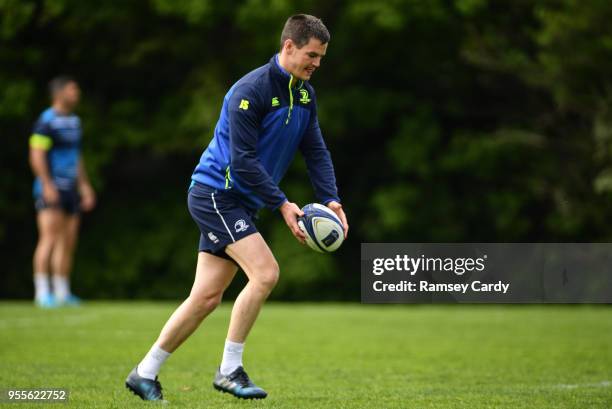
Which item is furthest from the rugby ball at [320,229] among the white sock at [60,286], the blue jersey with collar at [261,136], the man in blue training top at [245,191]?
the white sock at [60,286]

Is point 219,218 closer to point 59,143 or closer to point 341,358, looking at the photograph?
point 341,358

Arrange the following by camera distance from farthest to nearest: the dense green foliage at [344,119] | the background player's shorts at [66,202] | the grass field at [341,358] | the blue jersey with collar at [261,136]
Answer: the dense green foliage at [344,119] → the background player's shorts at [66,202] → the grass field at [341,358] → the blue jersey with collar at [261,136]

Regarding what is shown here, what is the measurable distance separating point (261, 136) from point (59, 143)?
7.46 metres

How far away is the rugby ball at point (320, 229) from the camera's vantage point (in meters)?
5.20

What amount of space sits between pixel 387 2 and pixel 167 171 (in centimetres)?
577

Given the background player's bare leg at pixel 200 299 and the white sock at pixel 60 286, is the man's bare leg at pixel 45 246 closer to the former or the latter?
the white sock at pixel 60 286

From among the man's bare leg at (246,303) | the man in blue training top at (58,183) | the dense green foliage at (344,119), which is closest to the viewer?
the man's bare leg at (246,303)

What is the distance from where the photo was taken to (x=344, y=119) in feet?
61.2

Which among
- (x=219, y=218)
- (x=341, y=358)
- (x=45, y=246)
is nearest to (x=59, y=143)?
(x=45, y=246)

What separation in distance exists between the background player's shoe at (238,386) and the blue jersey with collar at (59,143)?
24.3 feet

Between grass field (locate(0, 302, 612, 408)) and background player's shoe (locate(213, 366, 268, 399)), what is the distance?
0.20 ft

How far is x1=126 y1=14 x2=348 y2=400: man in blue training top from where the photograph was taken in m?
5.21

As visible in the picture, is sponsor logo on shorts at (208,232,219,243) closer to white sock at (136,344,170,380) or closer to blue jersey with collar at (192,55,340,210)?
blue jersey with collar at (192,55,340,210)

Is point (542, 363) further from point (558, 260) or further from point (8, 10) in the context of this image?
point (8, 10)
